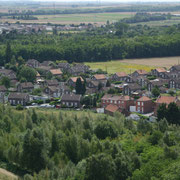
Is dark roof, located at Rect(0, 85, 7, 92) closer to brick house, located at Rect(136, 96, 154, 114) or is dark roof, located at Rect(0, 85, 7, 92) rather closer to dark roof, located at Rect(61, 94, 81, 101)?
dark roof, located at Rect(61, 94, 81, 101)

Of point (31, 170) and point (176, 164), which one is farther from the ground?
point (176, 164)

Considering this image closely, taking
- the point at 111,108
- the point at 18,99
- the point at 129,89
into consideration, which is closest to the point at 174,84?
the point at 129,89

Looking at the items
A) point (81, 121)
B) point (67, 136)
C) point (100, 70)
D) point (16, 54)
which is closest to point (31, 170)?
point (67, 136)

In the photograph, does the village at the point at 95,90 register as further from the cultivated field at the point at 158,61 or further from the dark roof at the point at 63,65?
the cultivated field at the point at 158,61

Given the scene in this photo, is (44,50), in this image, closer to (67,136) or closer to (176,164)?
(67,136)

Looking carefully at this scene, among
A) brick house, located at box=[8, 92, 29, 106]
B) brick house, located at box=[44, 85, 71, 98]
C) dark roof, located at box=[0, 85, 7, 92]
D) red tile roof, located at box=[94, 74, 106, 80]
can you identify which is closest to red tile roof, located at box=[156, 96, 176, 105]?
brick house, located at box=[44, 85, 71, 98]
